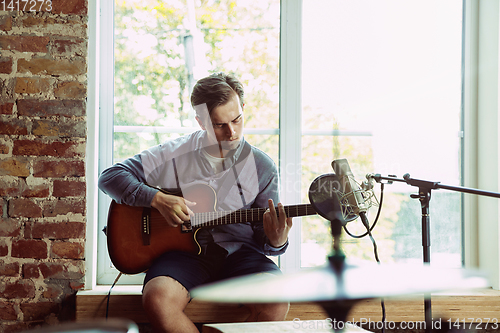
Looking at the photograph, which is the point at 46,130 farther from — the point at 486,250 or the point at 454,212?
the point at 486,250

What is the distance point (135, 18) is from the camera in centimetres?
151

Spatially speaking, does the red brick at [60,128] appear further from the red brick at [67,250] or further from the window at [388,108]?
the window at [388,108]

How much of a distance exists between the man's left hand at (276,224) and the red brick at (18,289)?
94 cm

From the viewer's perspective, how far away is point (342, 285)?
521 mm

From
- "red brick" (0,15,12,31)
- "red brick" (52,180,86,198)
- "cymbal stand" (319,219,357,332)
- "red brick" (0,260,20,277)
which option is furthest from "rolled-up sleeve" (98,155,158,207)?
"cymbal stand" (319,219,357,332)

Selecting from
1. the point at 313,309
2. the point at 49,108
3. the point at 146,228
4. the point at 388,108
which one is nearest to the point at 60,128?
the point at 49,108

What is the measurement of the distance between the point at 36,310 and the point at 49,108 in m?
0.78

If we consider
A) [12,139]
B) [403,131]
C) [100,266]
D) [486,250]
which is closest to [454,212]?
[486,250]

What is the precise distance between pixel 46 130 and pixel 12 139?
0.43 feet

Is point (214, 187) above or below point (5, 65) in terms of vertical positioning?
below

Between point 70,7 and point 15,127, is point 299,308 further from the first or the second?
point 70,7

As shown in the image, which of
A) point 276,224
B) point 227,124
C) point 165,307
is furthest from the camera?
point 227,124

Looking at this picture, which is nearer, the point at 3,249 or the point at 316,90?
the point at 3,249

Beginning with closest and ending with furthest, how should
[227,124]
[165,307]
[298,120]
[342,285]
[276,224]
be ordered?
[342,285], [165,307], [276,224], [227,124], [298,120]
